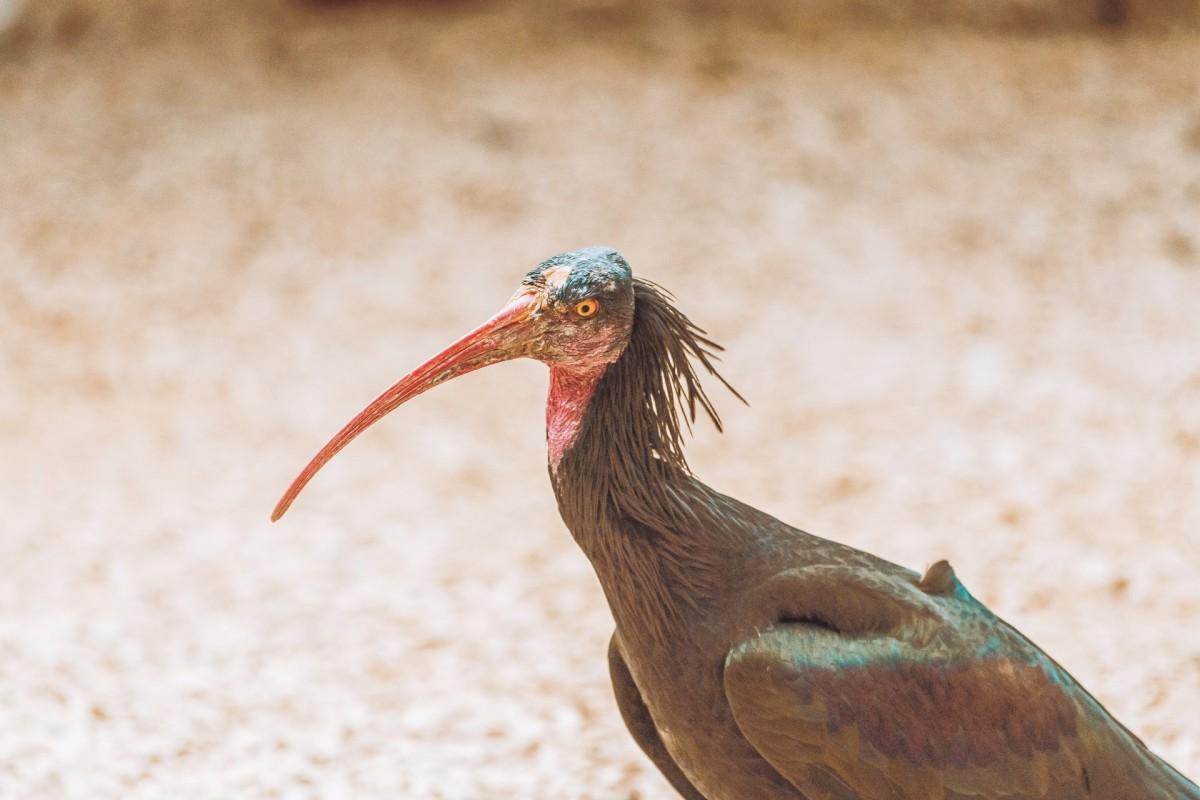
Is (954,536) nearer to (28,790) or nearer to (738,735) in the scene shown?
(738,735)

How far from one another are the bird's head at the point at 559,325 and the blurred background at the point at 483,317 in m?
1.60

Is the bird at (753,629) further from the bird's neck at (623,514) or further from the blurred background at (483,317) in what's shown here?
the blurred background at (483,317)

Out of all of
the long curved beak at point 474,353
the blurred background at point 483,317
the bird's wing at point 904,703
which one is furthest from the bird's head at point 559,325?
the blurred background at point 483,317

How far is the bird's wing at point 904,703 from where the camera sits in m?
2.31

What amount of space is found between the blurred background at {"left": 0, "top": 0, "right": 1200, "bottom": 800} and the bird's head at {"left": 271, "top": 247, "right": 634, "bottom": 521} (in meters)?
1.60

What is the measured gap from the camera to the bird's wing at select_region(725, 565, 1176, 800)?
2.31 metres

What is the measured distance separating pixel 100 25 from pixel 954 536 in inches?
305

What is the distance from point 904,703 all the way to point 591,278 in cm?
99

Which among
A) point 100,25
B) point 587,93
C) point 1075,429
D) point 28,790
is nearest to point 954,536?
point 1075,429

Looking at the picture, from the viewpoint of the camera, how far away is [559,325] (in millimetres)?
2395

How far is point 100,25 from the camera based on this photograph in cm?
970

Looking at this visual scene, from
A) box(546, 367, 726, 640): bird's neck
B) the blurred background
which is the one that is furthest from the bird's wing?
the blurred background

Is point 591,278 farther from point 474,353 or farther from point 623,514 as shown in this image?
point 623,514

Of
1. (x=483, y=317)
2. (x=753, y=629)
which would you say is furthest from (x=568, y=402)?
(x=483, y=317)
